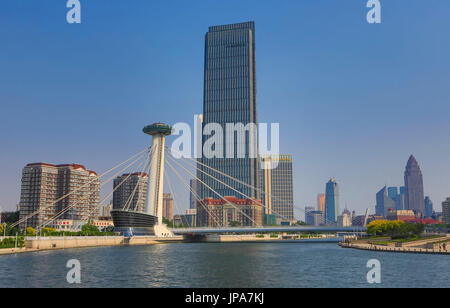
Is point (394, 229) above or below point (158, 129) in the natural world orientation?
below

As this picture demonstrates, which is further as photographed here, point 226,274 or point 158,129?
point 158,129

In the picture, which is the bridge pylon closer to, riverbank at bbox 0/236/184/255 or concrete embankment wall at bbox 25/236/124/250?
riverbank at bbox 0/236/184/255

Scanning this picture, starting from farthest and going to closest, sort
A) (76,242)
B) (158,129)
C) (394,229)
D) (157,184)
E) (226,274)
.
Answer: (158,129)
(157,184)
(394,229)
(76,242)
(226,274)

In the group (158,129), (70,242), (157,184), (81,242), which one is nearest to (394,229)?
(157,184)

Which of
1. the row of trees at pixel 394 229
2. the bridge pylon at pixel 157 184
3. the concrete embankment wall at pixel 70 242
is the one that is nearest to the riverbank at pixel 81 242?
the concrete embankment wall at pixel 70 242

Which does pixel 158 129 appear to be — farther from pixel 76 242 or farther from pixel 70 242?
pixel 70 242

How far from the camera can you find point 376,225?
13838 centimetres

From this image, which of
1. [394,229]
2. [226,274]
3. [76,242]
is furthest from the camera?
[394,229]

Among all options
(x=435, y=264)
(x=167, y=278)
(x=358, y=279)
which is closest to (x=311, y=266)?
(x=358, y=279)

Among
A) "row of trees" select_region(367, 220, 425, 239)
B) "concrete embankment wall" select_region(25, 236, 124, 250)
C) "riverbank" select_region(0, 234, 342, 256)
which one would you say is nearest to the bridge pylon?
"riverbank" select_region(0, 234, 342, 256)

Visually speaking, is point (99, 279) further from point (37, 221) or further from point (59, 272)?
point (37, 221)

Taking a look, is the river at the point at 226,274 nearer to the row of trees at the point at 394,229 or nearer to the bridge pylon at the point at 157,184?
the row of trees at the point at 394,229

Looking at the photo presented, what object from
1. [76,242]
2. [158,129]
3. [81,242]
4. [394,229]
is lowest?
[81,242]
